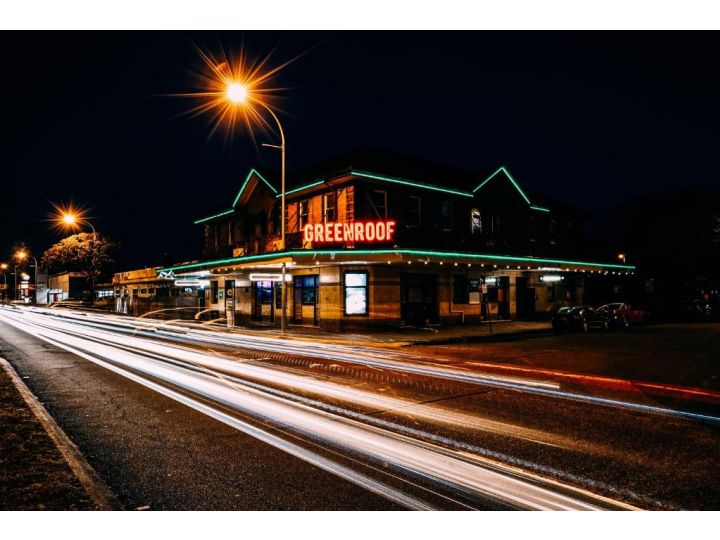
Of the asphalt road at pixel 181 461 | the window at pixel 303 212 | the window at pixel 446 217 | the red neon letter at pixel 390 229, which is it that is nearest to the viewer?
the asphalt road at pixel 181 461

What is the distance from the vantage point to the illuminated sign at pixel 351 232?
20.8 metres

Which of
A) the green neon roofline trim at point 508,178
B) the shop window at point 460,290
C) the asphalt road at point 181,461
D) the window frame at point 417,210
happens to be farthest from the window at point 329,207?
the asphalt road at point 181,461

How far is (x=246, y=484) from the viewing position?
15.2 feet

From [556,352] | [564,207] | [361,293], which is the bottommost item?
[556,352]

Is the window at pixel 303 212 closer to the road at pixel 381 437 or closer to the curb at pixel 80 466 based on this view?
the road at pixel 381 437

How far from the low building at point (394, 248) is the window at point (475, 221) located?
135mm

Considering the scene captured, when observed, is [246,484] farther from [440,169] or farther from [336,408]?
[440,169]

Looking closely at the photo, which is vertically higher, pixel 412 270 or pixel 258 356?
pixel 412 270

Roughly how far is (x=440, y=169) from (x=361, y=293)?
12034 millimetres

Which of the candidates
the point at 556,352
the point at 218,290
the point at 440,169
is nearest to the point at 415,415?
the point at 556,352

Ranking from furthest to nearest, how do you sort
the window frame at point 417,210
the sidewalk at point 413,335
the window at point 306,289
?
the window at point 306,289, the window frame at point 417,210, the sidewalk at point 413,335

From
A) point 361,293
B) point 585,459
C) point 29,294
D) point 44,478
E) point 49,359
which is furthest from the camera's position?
point 29,294

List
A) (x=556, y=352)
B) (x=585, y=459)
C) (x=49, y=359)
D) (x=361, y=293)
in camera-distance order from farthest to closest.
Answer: (x=361, y=293)
(x=556, y=352)
(x=49, y=359)
(x=585, y=459)

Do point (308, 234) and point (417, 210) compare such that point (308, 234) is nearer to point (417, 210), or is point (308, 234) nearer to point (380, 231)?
point (380, 231)
